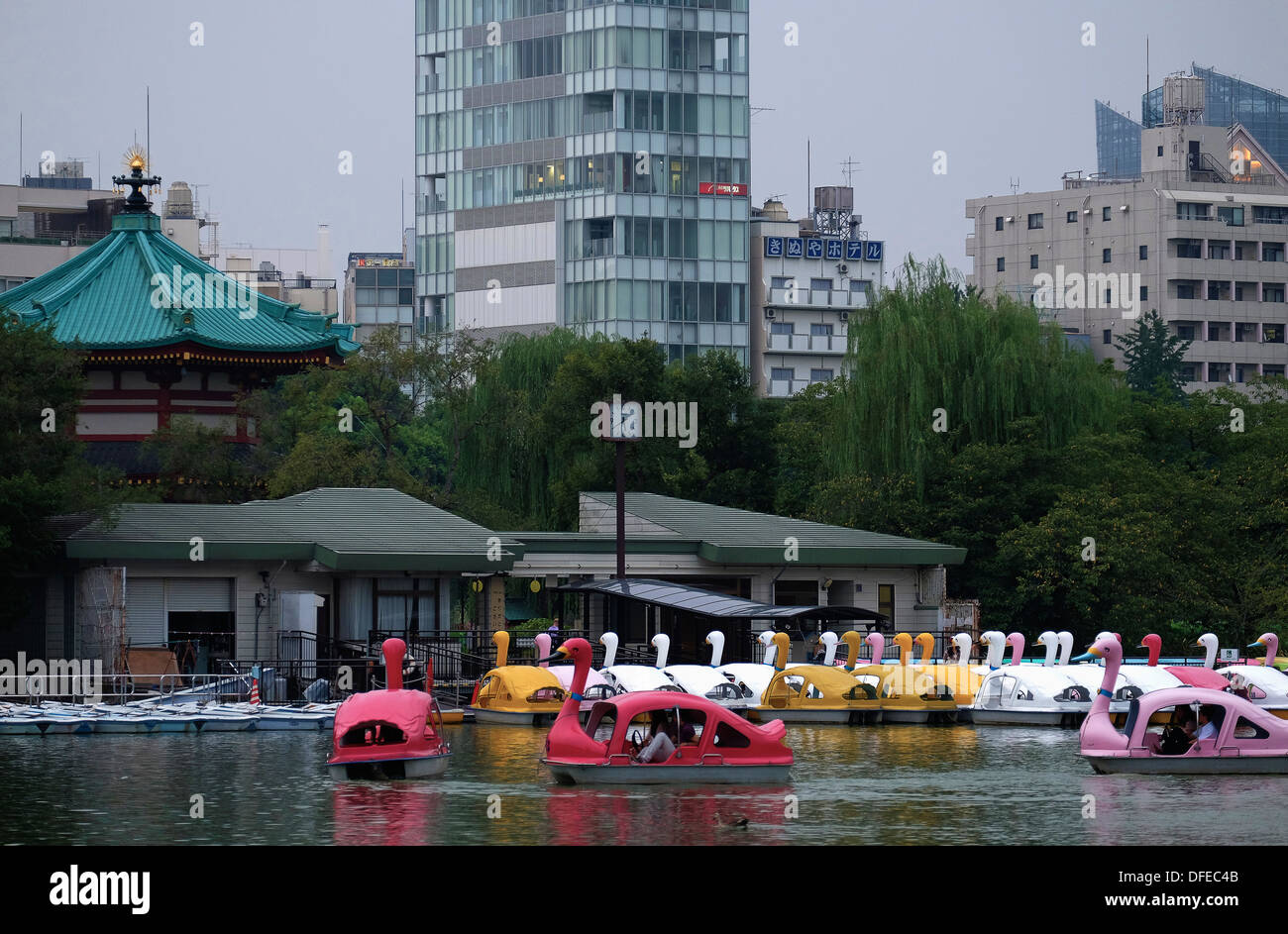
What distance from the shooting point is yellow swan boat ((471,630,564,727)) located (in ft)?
140

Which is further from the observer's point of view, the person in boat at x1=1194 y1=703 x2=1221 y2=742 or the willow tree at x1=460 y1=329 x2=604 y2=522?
the willow tree at x1=460 y1=329 x2=604 y2=522

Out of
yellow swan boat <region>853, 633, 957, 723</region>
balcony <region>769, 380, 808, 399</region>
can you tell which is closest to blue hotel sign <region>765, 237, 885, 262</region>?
balcony <region>769, 380, 808, 399</region>

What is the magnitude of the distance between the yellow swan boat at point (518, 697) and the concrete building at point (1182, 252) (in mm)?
93866

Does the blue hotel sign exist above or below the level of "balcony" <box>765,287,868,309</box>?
above

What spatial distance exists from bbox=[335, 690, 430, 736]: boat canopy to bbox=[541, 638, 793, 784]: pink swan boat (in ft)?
7.74

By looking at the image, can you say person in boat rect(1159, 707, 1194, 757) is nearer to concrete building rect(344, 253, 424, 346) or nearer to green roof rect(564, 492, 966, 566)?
green roof rect(564, 492, 966, 566)

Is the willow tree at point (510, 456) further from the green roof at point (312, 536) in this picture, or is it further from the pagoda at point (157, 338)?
the green roof at point (312, 536)

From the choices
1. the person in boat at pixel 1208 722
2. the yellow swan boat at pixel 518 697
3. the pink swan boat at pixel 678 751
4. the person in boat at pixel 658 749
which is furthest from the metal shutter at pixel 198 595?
the person in boat at pixel 1208 722

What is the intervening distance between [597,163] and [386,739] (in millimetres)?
89025

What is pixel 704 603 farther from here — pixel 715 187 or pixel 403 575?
pixel 715 187

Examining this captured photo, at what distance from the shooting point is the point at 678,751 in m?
30.5

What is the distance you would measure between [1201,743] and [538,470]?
42.0 meters
